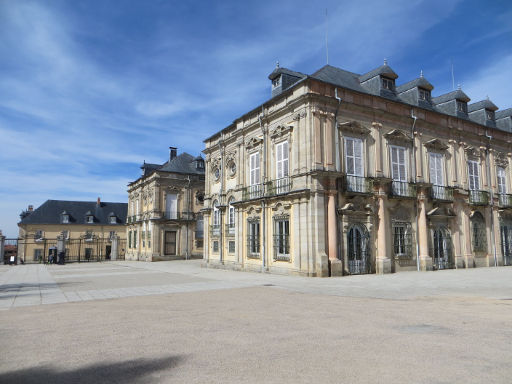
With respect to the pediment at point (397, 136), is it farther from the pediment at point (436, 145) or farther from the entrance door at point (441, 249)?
the entrance door at point (441, 249)

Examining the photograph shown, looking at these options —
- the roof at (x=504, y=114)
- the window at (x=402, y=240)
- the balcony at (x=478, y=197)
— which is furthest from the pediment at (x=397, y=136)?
the roof at (x=504, y=114)

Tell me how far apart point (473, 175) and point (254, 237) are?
13.9 metres

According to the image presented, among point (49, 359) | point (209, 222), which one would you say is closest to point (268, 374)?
point (49, 359)

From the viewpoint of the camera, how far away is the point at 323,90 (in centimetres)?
1652

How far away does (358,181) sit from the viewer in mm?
16812

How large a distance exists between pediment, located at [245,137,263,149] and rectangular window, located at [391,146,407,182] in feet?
22.1

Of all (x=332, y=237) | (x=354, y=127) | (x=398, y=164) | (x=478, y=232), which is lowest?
(x=332, y=237)

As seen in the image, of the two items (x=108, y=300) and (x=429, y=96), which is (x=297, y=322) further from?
(x=429, y=96)

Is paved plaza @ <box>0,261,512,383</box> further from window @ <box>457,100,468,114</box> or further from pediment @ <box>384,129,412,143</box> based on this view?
window @ <box>457,100,468,114</box>

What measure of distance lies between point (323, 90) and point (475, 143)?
12.1 metres

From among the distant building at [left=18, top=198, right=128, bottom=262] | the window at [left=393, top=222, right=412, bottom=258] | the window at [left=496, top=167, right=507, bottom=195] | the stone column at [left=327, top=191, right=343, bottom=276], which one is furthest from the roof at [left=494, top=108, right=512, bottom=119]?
the distant building at [left=18, top=198, right=128, bottom=262]

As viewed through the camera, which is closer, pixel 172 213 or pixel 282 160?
pixel 282 160

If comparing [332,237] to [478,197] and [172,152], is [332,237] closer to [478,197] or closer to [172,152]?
[478,197]

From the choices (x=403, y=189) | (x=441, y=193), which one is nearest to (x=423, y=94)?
(x=441, y=193)
